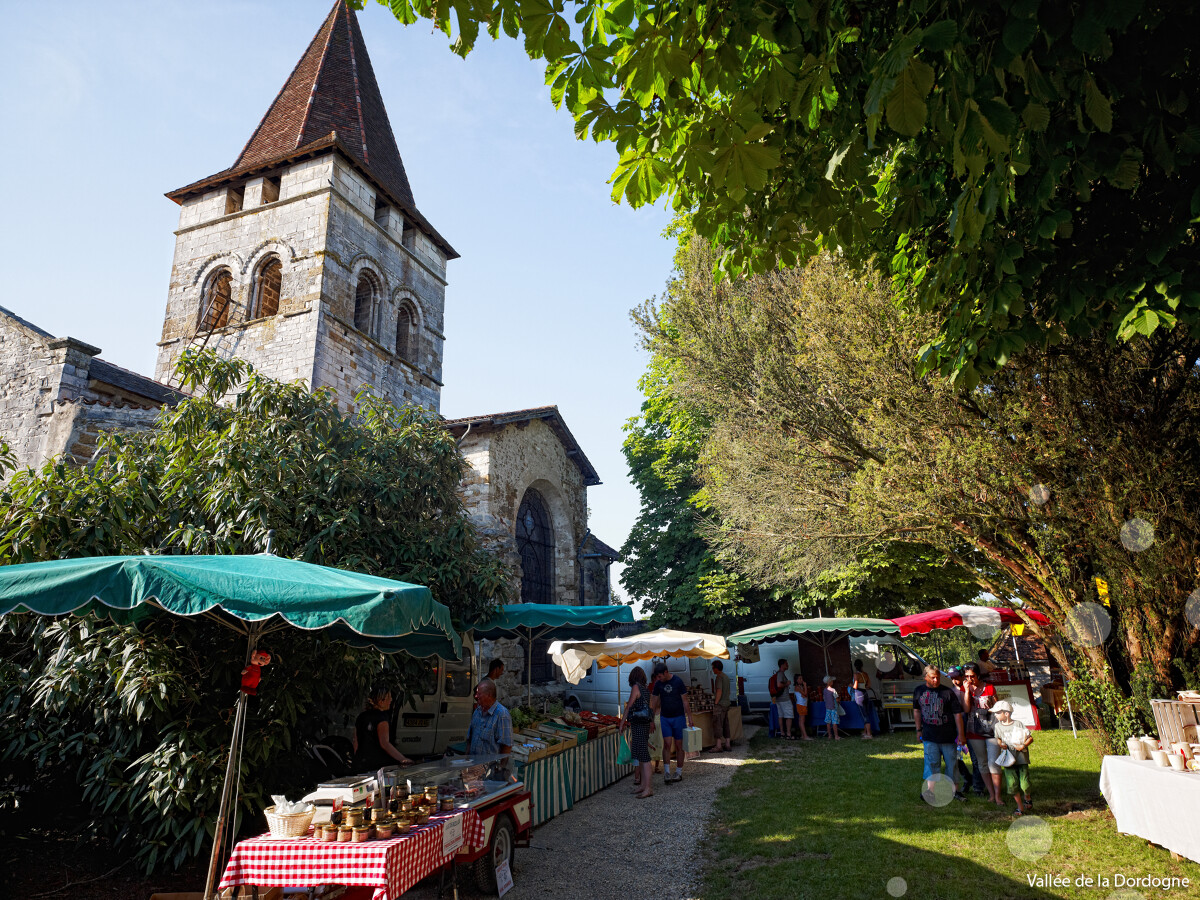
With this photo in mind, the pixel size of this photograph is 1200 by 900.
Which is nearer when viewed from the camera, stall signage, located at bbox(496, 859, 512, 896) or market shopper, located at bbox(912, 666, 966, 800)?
stall signage, located at bbox(496, 859, 512, 896)

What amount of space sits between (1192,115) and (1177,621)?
5113 millimetres

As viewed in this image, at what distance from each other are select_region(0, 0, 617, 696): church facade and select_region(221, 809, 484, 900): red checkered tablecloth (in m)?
9.36

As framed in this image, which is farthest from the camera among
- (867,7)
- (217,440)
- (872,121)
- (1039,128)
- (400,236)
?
(400,236)

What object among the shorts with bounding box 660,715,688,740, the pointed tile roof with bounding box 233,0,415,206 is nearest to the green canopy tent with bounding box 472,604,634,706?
the shorts with bounding box 660,715,688,740

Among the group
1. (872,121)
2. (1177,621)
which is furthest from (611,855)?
(872,121)

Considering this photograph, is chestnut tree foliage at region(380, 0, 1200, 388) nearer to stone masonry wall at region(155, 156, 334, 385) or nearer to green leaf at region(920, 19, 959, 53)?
green leaf at region(920, 19, 959, 53)

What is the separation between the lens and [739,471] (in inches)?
472

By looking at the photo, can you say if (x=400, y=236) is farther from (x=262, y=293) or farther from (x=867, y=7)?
(x=867, y=7)

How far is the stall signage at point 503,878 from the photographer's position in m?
5.43

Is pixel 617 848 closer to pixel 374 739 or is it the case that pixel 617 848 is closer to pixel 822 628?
pixel 374 739

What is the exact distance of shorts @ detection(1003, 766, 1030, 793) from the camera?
23.7 feet

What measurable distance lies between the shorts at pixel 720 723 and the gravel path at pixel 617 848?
10.8ft

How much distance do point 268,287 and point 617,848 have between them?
1586 centimetres

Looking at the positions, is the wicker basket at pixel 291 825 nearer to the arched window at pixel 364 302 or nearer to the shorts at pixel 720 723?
the shorts at pixel 720 723
